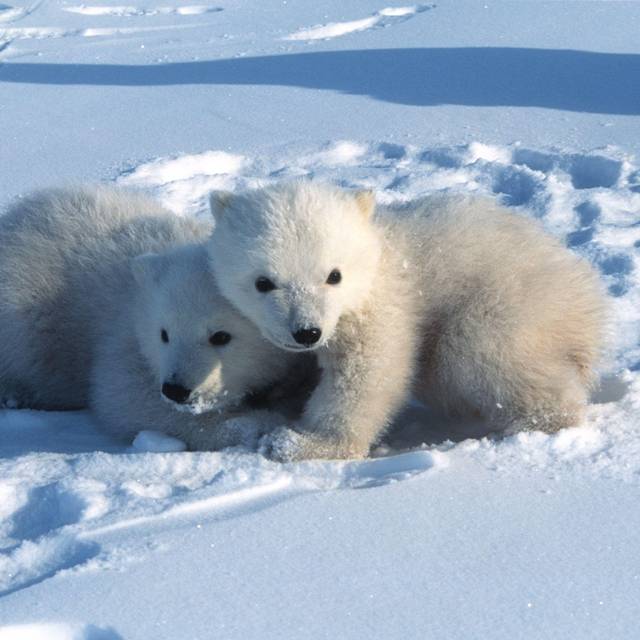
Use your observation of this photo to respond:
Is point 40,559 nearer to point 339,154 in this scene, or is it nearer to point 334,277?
point 334,277

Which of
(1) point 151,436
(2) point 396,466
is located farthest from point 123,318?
(2) point 396,466

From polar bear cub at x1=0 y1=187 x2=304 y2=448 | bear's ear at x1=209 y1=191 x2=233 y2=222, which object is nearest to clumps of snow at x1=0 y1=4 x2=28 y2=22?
polar bear cub at x1=0 y1=187 x2=304 y2=448

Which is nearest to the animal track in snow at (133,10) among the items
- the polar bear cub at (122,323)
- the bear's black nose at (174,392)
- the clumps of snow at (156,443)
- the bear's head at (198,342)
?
the polar bear cub at (122,323)

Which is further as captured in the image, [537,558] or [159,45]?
[159,45]

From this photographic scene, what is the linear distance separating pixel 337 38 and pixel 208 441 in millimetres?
7968

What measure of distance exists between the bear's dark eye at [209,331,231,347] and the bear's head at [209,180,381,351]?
6.7 inches

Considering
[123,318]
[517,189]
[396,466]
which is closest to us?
[396,466]

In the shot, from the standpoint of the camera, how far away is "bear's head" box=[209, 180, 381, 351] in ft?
11.6

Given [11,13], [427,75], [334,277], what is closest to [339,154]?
[427,75]

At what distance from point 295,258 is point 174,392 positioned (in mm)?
686

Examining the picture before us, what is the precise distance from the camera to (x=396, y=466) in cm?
350

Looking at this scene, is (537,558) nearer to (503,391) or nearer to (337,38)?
(503,391)

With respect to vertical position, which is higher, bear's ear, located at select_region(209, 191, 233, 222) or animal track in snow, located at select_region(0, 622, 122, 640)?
bear's ear, located at select_region(209, 191, 233, 222)

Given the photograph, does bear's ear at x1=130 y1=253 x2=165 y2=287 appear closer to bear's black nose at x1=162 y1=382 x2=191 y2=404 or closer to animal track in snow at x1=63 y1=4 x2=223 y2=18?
bear's black nose at x1=162 y1=382 x2=191 y2=404
